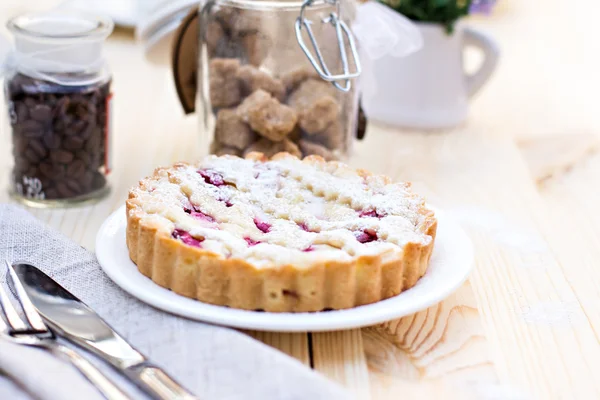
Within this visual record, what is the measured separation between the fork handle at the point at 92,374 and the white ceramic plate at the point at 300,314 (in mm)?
136

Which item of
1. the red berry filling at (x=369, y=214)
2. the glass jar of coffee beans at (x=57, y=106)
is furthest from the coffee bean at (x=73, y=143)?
the red berry filling at (x=369, y=214)

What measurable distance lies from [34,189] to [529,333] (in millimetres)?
912

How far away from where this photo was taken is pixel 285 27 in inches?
66.4

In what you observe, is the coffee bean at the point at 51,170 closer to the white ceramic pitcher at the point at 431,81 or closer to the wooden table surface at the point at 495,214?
the wooden table surface at the point at 495,214

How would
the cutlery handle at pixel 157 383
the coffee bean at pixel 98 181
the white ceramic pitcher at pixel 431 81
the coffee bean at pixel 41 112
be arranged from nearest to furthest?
1. the cutlery handle at pixel 157 383
2. the coffee bean at pixel 41 112
3. the coffee bean at pixel 98 181
4. the white ceramic pitcher at pixel 431 81

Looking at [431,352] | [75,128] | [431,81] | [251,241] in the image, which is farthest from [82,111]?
[431,81]

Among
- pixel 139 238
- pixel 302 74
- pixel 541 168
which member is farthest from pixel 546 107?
pixel 139 238

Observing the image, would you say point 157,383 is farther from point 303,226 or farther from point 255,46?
point 255,46

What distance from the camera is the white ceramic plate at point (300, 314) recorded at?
103 cm

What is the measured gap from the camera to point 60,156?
4.91 feet

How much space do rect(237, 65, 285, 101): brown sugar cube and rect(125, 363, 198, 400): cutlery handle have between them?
815 mm

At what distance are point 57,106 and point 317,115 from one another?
49 cm

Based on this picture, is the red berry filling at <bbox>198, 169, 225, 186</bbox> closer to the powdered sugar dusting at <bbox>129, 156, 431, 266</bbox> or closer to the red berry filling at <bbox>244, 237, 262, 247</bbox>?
the powdered sugar dusting at <bbox>129, 156, 431, 266</bbox>

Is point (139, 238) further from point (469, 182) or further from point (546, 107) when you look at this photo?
point (546, 107)
